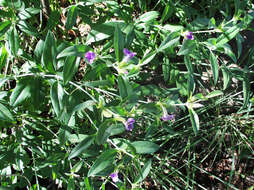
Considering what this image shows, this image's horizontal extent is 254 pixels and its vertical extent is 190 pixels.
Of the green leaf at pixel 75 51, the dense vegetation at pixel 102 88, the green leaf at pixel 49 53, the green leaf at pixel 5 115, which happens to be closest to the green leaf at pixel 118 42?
the dense vegetation at pixel 102 88

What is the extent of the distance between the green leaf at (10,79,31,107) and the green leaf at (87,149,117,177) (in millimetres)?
354

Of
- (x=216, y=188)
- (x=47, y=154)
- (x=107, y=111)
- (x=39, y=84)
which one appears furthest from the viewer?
(x=216, y=188)

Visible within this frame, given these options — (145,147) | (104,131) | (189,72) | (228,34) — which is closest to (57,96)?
(104,131)

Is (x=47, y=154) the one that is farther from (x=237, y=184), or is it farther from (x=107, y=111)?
(x=237, y=184)

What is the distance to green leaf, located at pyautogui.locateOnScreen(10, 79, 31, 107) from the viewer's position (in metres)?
0.99

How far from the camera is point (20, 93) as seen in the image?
1010 mm

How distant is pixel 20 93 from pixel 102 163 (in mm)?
397

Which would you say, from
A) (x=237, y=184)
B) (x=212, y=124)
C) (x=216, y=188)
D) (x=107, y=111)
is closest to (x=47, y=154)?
(x=107, y=111)

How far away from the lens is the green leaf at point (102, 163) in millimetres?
929

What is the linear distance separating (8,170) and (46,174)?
21 centimetres

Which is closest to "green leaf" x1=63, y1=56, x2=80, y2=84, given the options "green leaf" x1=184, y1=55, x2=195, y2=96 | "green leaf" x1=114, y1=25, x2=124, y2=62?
"green leaf" x1=114, y1=25, x2=124, y2=62

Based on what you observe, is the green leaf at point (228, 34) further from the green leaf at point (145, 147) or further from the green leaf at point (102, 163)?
the green leaf at point (102, 163)

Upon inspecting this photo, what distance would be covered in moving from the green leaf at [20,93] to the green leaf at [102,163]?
1.16ft

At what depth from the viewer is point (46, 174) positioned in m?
1.29
